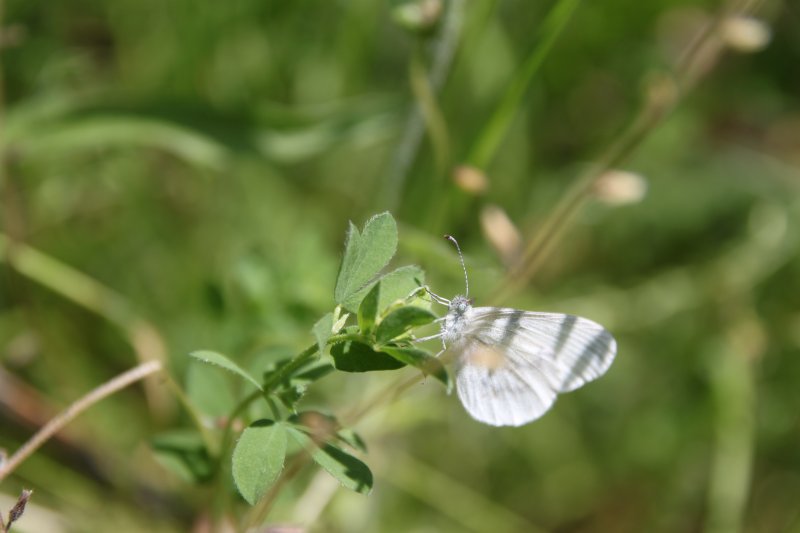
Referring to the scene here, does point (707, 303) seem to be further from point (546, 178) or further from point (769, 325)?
point (546, 178)

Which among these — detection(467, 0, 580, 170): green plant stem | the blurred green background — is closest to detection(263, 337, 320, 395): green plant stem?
the blurred green background

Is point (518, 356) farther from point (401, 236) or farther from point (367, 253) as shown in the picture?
point (401, 236)

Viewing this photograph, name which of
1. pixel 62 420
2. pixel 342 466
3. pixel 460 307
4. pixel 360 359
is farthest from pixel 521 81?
pixel 62 420

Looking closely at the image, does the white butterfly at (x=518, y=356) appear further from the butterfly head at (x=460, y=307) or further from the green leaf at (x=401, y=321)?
the green leaf at (x=401, y=321)

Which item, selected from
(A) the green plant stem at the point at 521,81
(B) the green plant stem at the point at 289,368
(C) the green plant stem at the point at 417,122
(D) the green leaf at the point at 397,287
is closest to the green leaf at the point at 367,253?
(D) the green leaf at the point at 397,287

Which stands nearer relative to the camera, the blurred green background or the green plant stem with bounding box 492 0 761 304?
the green plant stem with bounding box 492 0 761 304

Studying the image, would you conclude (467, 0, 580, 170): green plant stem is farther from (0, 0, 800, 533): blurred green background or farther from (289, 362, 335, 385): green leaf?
(289, 362, 335, 385): green leaf
